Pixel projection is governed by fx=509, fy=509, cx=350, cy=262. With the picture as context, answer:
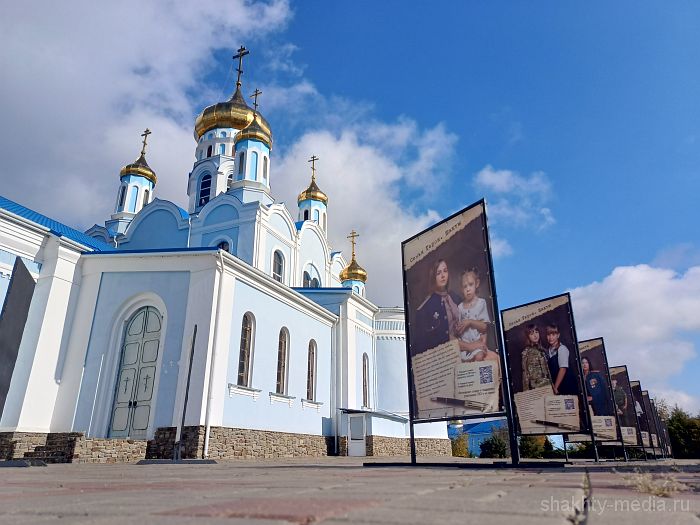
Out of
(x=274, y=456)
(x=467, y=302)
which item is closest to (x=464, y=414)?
(x=467, y=302)

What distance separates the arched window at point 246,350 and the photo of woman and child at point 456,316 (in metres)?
6.08

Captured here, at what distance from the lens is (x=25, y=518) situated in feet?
5.29

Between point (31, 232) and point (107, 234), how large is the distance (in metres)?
11.4

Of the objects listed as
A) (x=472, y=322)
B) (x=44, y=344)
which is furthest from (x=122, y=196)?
(x=472, y=322)

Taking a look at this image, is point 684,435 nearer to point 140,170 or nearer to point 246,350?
point 246,350

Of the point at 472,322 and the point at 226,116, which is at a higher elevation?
the point at 226,116

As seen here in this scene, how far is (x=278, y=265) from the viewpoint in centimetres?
1950

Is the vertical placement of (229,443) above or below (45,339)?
below

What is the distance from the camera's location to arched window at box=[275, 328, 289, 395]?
13.8 metres

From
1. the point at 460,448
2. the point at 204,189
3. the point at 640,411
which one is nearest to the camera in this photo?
the point at 640,411

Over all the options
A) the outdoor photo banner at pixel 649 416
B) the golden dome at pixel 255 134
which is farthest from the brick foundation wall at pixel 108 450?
the outdoor photo banner at pixel 649 416

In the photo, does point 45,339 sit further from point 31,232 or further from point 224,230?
point 224,230

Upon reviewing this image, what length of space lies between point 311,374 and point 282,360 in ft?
5.46

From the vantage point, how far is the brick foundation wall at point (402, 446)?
1582 centimetres
